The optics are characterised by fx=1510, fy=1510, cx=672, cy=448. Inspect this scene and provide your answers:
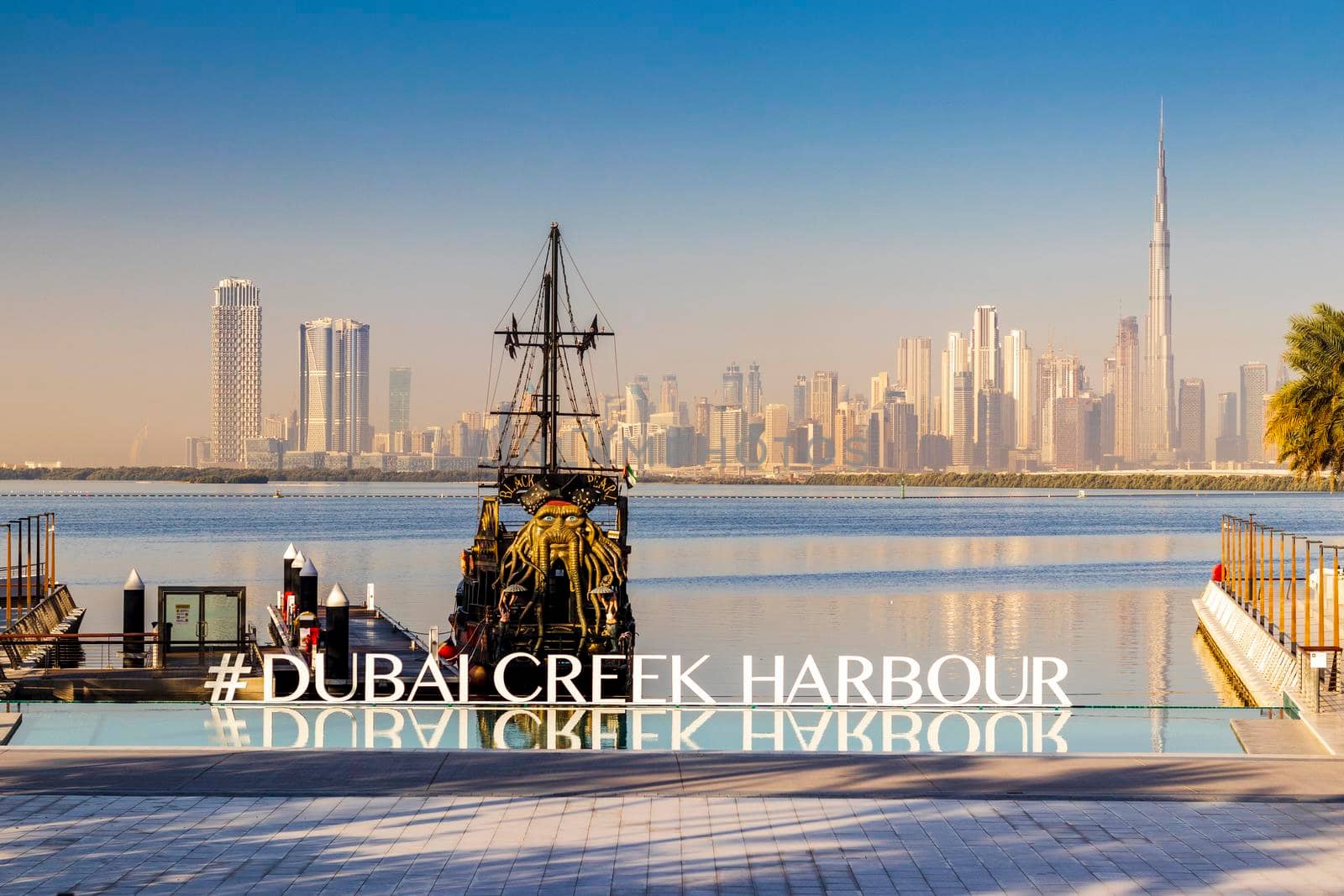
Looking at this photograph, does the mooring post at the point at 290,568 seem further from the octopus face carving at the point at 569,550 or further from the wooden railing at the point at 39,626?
the octopus face carving at the point at 569,550

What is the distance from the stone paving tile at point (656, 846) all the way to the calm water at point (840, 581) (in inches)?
161

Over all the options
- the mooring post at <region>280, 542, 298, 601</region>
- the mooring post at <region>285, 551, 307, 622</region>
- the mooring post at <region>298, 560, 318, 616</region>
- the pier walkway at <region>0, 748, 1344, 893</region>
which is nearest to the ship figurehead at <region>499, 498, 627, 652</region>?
the mooring post at <region>298, 560, 318, 616</region>

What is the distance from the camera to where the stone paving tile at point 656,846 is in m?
12.6

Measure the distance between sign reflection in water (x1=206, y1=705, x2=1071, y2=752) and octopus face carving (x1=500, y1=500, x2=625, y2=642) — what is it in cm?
1557

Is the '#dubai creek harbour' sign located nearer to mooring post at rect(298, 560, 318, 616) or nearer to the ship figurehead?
the ship figurehead

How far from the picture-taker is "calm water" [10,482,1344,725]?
47844mm

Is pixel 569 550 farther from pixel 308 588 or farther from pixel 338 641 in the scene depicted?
pixel 308 588

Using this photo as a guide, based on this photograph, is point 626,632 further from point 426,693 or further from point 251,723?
point 251,723

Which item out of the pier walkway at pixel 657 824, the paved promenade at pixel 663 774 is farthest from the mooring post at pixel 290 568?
the pier walkway at pixel 657 824

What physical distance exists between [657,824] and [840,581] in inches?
2554

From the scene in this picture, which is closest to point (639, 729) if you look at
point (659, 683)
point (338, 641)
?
point (338, 641)

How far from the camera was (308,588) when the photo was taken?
3728 cm

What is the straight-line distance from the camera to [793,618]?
5747 centimetres

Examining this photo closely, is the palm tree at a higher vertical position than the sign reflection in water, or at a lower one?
higher
